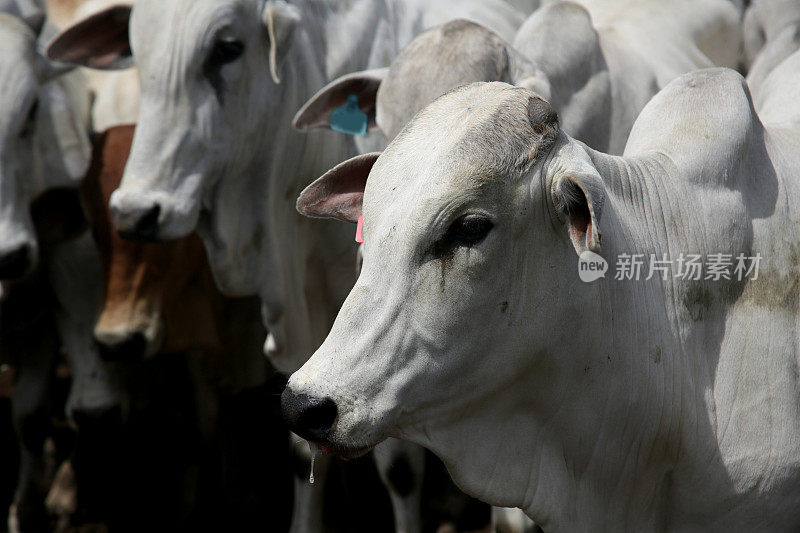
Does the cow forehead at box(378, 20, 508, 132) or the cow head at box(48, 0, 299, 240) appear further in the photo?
the cow head at box(48, 0, 299, 240)

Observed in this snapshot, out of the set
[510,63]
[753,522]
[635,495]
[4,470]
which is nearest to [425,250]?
[635,495]

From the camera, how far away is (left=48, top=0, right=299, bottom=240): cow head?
2908mm

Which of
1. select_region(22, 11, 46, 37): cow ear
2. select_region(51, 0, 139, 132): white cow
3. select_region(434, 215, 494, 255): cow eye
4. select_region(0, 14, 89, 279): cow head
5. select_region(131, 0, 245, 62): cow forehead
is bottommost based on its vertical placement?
select_region(51, 0, 139, 132): white cow

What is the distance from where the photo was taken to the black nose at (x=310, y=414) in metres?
1.66

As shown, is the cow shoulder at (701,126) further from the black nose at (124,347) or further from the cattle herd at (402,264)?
the black nose at (124,347)

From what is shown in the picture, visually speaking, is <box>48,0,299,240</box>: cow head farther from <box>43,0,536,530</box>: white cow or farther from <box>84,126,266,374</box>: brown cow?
<box>84,126,266,374</box>: brown cow

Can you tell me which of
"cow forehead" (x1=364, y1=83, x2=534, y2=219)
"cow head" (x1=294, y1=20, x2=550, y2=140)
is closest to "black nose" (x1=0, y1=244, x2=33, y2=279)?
"cow head" (x1=294, y1=20, x2=550, y2=140)

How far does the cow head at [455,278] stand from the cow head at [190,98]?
127cm

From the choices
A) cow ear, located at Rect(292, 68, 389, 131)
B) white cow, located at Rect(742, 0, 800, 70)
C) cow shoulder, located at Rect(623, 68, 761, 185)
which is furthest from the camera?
white cow, located at Rect(742, 0, 800, 70)

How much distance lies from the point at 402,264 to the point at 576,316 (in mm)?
359

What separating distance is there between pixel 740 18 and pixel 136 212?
2.91 metres

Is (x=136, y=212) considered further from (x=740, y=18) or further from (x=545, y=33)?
(x=740, y=18)

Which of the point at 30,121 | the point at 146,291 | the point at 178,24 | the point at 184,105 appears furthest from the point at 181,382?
the point at 178,24

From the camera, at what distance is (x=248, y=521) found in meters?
3.92
